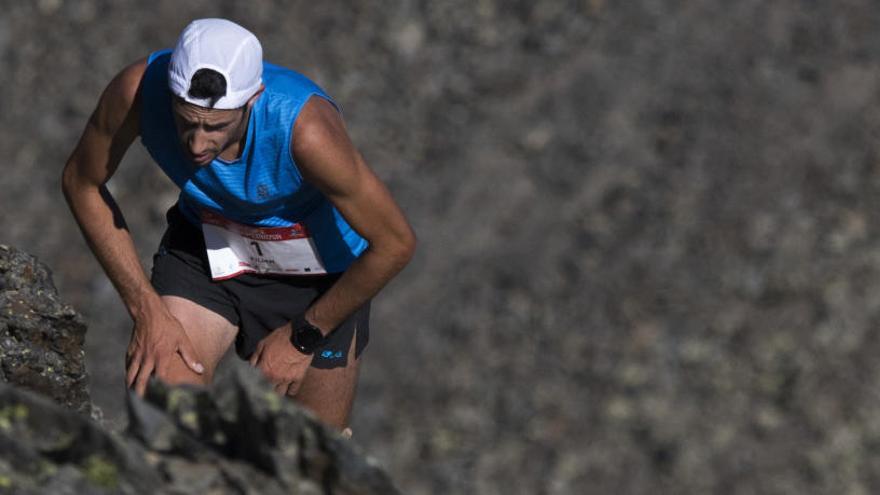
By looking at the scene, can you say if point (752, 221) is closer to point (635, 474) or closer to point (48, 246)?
point (635, 474)

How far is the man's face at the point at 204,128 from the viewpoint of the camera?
4.85m

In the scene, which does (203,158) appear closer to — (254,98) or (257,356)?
(254,98)

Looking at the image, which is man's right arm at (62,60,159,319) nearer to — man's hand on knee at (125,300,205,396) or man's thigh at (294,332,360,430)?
man's hand on knee at (125,300,205,396)

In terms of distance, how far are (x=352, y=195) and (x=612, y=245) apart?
9.64m

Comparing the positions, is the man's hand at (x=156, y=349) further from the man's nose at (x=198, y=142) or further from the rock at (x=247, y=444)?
the rock at (x=247, y=444)

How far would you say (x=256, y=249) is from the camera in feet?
19.2

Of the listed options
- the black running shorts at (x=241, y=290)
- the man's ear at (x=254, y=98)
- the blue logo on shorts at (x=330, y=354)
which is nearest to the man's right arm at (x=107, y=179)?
the black running shorts at (x=241, y=290)

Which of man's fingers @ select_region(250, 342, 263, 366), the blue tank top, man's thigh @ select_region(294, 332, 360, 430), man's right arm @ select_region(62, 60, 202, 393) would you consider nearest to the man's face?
the blue tank top

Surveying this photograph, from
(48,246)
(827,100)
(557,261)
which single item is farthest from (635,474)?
(48,246)

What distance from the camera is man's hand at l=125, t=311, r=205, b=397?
215 inches

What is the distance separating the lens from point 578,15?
15.9m

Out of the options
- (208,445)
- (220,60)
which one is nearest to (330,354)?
(220,60)

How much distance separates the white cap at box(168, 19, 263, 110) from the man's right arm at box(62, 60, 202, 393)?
0.37 metres

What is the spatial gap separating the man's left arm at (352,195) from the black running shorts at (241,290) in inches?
22.6
